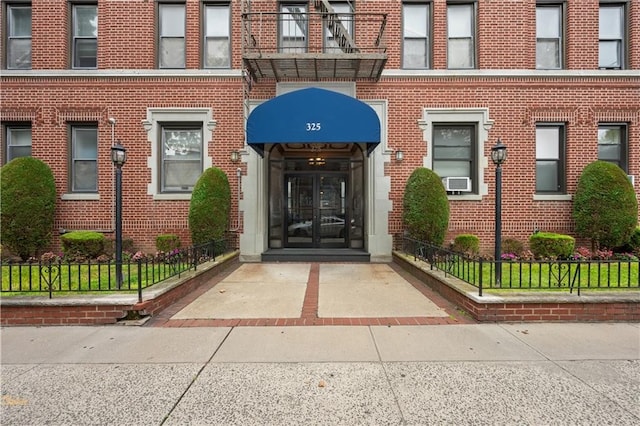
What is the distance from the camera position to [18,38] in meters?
9.70

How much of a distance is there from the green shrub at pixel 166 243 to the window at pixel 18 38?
666 centimetres

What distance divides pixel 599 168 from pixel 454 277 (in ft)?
21.2

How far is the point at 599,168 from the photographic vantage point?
8961 millimetres

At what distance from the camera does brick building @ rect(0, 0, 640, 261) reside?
9508 mm

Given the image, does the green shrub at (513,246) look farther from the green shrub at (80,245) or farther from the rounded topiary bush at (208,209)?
the green shrub at (80,245)

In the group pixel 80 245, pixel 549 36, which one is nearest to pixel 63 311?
pixel 80 245

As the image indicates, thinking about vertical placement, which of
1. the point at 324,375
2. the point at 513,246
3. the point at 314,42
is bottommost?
the point at 324,375

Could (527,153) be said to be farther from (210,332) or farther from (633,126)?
(210,332)

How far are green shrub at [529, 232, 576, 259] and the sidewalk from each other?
4427mm

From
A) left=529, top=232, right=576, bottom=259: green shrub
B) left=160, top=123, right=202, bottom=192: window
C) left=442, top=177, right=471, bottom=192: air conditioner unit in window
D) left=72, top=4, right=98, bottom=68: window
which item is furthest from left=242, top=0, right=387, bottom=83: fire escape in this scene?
left=529, top=232, right=576, bottom=259: green shrub

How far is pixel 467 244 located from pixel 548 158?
3.76 meters

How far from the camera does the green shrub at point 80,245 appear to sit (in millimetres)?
8742

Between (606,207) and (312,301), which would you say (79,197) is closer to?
(312,301)

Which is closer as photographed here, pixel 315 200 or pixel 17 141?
pixel 17 141
